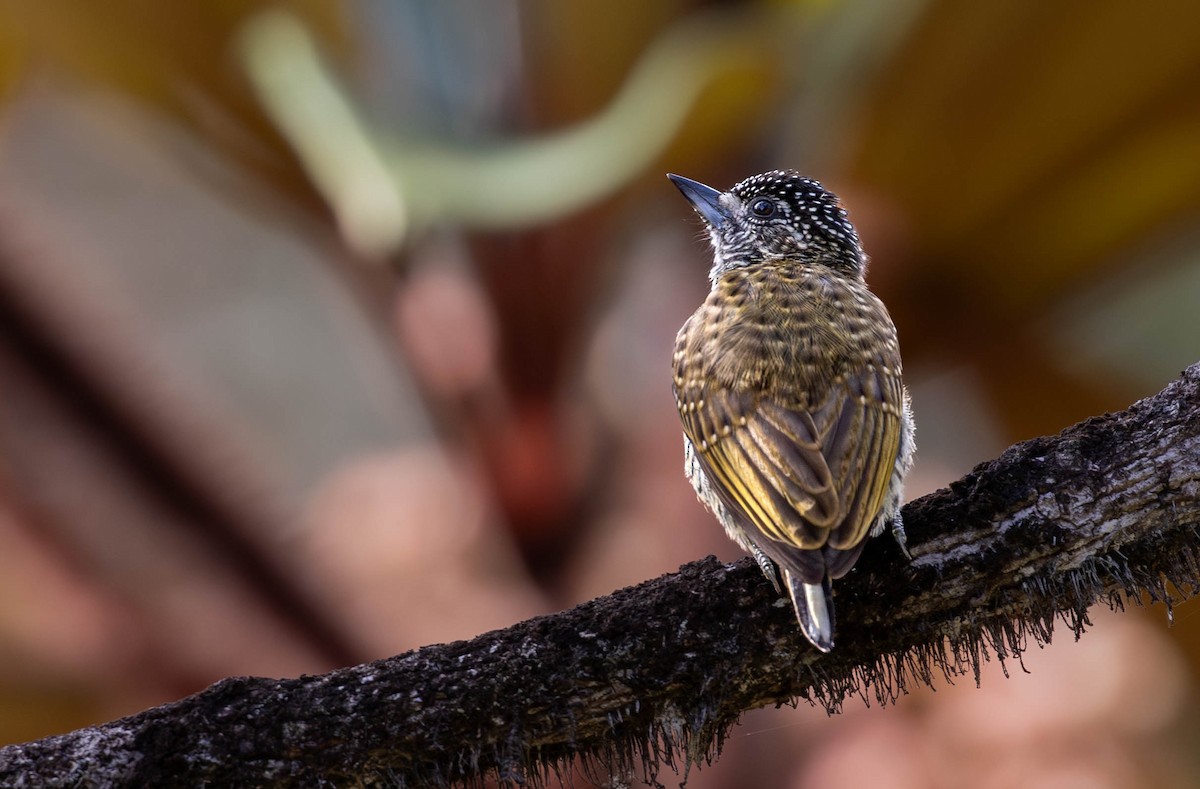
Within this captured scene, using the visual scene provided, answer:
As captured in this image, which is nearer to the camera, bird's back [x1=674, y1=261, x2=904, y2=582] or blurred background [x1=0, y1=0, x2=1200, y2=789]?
bird's back [x1=674, y1=261, x2=904, y2=582]

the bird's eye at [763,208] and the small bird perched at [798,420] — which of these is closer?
the small bird perched at [798,420]

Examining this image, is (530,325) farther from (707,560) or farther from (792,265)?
(707,560)

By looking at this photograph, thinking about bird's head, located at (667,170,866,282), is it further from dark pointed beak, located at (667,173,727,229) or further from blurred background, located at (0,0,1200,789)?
blurred background, located at (0,0,1200,789)

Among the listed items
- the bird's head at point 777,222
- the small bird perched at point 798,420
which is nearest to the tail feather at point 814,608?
the small bird perched at point 798,420

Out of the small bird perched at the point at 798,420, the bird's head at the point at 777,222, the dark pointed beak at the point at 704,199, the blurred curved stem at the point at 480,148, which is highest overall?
the blurred curved stem at the point at 480,148

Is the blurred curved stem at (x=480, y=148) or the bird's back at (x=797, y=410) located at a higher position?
the blurred curved stem at (x=480, y=148)

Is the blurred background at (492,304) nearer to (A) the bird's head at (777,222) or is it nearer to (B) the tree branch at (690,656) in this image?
(A) the bird's head at (777,222)

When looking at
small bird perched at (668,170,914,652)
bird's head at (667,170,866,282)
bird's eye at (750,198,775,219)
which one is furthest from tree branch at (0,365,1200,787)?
bird's eye at (750,198,775,219)
